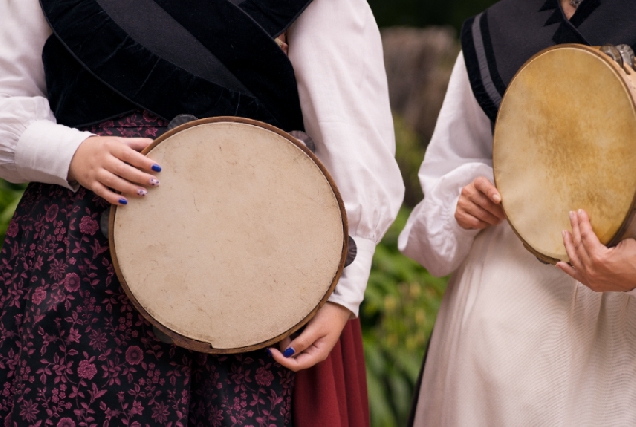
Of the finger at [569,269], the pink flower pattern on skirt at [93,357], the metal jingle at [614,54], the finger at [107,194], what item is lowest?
the pink flower pattern on skirt at [93,357]

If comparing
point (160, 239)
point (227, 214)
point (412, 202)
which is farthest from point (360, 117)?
point (412, 202)

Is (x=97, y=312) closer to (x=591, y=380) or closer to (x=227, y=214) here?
(x=227, y=214)

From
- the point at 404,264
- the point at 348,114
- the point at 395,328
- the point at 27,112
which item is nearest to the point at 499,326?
the point at 348,114

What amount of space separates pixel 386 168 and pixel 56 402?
2.10ft

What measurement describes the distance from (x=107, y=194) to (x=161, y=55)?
0.77ft

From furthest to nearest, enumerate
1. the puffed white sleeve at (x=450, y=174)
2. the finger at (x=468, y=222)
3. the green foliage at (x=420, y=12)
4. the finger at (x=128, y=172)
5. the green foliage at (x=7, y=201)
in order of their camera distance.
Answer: the green foliage at (x=420, y=12)
the green foliage at (x=7, y=201)
the puffed white sleeve at (x=450, y=174)
the finger at (x=468, y=222)
the finger at (x=128, y=172)

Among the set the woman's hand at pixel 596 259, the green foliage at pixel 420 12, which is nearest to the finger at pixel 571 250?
the woman's hand at pixel 596 259

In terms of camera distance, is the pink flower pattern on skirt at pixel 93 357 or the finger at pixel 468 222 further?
the finger at pixel 468 222

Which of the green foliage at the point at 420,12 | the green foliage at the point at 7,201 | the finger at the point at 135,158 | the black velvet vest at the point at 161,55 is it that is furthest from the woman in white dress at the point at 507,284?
the green foliage at the point at 420,12

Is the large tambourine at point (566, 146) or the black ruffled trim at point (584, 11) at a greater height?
the black ruffled trim at point (584, 11)

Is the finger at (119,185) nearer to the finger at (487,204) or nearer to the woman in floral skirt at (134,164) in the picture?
the woman in floral skirt at (134,164)

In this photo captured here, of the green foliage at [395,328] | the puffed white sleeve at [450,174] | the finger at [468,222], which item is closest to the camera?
the finger at [468,222]

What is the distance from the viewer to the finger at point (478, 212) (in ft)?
4.65

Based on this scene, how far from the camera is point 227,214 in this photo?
3.66ft
